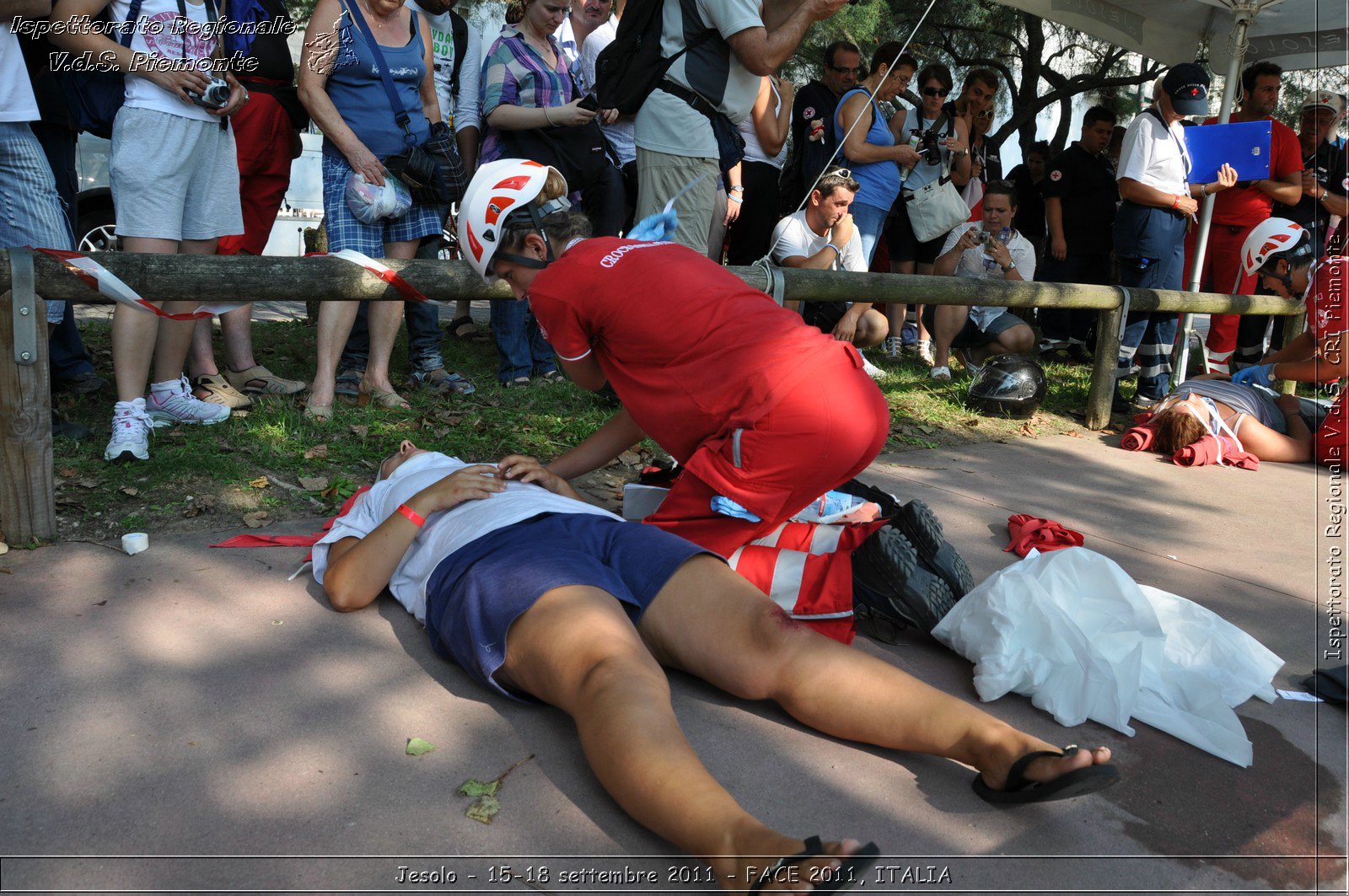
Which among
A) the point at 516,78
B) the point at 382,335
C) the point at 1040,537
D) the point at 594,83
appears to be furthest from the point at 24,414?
the point at 594,83

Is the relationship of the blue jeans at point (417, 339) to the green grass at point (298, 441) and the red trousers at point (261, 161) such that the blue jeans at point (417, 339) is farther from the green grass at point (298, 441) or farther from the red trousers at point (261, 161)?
the red trousers at point (261, 161)

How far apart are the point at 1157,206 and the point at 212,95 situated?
18.7 ft

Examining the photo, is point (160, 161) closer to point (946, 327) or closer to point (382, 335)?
point (382, 335)

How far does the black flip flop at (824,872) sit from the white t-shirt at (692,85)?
343 cm

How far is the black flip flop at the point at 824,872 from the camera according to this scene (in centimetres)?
163

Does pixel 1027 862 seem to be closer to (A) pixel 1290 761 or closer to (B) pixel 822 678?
(B) pixel 822 678

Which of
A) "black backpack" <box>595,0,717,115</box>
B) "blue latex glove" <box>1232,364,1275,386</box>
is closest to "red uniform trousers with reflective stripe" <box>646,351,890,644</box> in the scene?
"black backpack" <box>595,0,717,115</box>

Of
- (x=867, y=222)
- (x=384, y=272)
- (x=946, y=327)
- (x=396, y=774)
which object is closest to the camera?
(x=396, y=774)

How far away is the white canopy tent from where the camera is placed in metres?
7.80

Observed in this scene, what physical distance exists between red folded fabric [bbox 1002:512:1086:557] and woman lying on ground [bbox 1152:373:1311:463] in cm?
203

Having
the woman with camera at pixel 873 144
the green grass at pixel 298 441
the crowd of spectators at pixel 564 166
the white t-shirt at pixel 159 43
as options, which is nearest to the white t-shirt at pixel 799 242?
the crowd of spectators at pixel 564 166

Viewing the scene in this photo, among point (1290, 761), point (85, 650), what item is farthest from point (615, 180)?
point (1290, 761)

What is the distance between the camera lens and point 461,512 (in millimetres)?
2727

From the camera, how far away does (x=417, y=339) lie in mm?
5430
